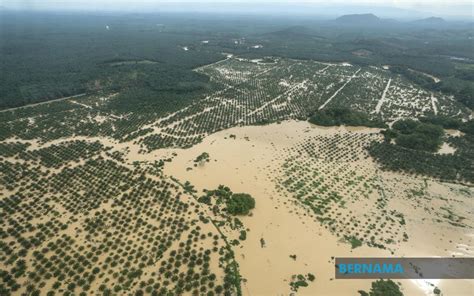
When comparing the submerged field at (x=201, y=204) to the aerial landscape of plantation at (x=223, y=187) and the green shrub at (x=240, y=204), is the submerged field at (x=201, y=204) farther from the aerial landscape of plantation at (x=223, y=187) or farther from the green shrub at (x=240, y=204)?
the green shrub at (x=240, y=204)

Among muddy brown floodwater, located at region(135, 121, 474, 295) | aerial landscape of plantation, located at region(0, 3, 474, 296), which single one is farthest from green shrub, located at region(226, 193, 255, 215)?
muddy brown floodwater, located at region(135, 121, 474, 295)

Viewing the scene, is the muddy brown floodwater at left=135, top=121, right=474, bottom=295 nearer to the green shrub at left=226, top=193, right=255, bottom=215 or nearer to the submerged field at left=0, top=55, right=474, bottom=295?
the submerged field at left=0, top=55, right=474, bottom=295

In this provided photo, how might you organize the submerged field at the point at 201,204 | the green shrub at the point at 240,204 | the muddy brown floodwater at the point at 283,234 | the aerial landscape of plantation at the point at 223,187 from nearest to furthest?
the muddy brown floodwater at the point at 283,234 → the submerged field at the point at 201,204 → the aerial landscape of plantation at the point at 223,187 → the green shrub at the point at 240,204

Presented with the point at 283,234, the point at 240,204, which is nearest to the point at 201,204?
the point at 240,204

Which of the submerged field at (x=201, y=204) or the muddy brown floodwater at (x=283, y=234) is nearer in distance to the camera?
the muddy brown floodwater at (x=283, y=234)

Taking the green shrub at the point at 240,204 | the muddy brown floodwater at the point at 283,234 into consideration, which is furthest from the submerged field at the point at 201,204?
the green shrub at the point at 240,204

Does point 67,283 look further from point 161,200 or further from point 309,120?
point 309,120

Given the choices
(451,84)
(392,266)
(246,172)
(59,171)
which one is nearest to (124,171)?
(59,171)
